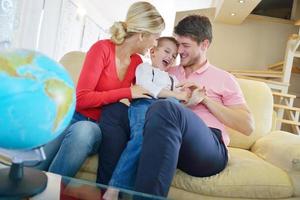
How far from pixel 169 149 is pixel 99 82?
0.47m

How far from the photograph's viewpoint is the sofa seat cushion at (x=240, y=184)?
1092 mm

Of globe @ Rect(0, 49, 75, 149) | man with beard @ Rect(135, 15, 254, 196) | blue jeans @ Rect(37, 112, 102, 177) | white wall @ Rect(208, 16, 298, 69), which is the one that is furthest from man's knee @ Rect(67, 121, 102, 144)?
white wall @ Rect(208, 16, 298, 69)

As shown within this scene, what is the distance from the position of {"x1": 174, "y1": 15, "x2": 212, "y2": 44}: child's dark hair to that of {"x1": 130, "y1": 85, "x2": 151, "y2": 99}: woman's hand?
353 mm

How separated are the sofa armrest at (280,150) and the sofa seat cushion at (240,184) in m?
0.08

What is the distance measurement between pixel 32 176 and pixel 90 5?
1.84m

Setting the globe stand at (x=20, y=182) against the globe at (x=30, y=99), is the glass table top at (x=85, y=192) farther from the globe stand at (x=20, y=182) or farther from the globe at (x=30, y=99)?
the globe at (x=30, y=99)

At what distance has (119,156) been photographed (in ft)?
3.69

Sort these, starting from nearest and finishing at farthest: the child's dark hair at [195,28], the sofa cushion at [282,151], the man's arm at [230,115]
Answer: the sofa cushion at [282,151] < the man's arm at [230,115] < the child's dark hair at [195,28]

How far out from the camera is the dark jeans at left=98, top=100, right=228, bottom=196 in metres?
0.91

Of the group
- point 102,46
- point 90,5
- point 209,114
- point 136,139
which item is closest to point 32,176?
point 136,139

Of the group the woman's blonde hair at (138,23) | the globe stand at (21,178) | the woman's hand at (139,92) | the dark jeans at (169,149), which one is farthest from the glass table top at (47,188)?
the woman's blonde hair at (138,23)

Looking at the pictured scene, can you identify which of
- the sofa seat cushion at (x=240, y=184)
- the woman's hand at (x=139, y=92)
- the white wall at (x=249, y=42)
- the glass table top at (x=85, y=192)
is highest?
the white wall at (x=249, y=42)

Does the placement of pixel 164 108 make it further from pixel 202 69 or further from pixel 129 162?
pixel 202 69

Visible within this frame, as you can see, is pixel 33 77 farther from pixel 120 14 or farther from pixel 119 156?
pixel 120 14
